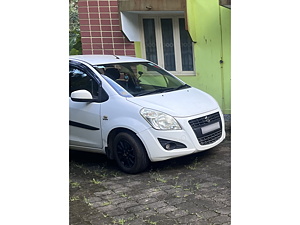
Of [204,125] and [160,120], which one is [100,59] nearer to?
[160,120]

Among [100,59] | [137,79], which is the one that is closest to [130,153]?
[137,79]

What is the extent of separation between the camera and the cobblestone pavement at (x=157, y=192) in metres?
3.37

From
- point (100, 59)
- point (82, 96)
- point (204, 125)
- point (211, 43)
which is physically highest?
point (211, 43)

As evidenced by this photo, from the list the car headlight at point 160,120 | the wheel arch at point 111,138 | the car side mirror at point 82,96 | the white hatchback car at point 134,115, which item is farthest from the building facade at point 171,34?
the car side mirror at point 82,96

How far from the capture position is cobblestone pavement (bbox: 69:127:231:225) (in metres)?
3.37

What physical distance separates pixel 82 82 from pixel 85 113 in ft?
1.63

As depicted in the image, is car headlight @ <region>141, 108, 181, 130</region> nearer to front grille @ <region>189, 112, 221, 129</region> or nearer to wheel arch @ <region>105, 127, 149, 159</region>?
front grille @ <region>189, 112, 221, 129</region>

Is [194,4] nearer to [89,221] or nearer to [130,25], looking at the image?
[130,25]

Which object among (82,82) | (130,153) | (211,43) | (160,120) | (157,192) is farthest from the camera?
(211,43)

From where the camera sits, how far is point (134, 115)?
451cm

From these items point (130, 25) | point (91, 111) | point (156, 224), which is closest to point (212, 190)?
point (156, 224)

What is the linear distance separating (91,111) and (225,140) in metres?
2.04

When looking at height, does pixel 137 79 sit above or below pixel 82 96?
above

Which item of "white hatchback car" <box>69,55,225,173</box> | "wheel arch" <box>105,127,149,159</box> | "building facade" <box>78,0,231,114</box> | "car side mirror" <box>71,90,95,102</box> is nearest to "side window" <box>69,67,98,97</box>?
"white hatchback car" <box>69,55,225,173</box>
